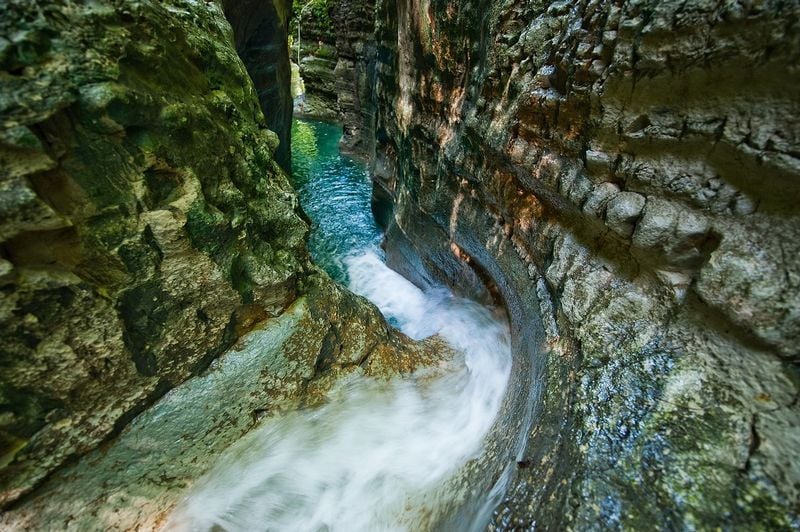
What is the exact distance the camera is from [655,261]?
83.8 inches

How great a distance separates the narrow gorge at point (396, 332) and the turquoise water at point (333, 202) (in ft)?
13.6

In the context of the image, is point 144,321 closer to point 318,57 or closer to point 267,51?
point 267,51

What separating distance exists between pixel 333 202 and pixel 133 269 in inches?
320

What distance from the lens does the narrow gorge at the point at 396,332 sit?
163 centimetres

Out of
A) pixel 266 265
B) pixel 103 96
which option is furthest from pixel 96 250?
pixel 266 265

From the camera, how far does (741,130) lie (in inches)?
66.9

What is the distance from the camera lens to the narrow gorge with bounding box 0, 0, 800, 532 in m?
1.63

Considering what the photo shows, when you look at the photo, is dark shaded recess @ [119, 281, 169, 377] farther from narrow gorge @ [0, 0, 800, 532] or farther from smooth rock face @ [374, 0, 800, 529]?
smooth rock face @ [374, 0, 800, 529]

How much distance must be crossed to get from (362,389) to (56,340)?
6.61 ft

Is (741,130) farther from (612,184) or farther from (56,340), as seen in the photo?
(56,340)

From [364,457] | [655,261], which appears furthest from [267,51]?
[655,261]

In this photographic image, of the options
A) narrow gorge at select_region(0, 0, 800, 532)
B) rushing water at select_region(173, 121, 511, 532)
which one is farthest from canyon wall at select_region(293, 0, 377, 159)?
rushing water at select_region(173, 121, 511, 532)

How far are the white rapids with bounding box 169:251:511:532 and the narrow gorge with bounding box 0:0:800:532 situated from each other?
0.02 metres

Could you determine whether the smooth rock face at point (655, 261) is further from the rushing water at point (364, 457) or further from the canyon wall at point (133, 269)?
the canyon wall at point (133, 269)
